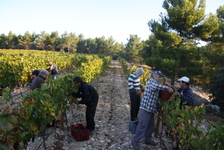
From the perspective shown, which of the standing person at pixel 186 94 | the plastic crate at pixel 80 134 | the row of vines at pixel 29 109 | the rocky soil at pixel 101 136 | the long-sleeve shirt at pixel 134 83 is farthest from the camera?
the long-sleeve shirt at pixel 134 83

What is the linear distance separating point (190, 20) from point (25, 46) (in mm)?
73245

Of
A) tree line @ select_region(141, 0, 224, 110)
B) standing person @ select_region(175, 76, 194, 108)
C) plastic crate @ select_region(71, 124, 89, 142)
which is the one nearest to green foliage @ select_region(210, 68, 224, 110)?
tree line @ select_region(141, 0, 224, 110)

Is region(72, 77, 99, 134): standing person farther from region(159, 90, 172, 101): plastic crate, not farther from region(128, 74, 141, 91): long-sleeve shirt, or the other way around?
region(159, 90, 172, 101): plastic crate

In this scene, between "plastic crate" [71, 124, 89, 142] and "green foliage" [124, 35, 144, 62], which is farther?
"green foliage" [124, 35, 144, 62]

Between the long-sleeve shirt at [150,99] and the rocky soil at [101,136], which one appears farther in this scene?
the rocky soil at [101,136]

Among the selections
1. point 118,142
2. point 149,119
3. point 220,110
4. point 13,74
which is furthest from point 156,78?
A: point 220,110

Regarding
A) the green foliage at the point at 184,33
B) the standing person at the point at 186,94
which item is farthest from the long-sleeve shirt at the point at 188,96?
the green foliage at the point at 184,33

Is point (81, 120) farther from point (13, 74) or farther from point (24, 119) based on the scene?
point (13, 74)

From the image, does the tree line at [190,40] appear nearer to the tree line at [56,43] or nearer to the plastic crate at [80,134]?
the plastic crate at [80,134]

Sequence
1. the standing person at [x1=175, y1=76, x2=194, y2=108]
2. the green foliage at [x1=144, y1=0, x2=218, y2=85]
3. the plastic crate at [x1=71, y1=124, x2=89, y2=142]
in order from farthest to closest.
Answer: the green foliage at [x1=144, y1=0, x2=218, y2=85], the plastic crate at [x1=71, y1=124, x2=89, y2=142], the standing person at [x1=175, y1=76, x2=194, y2=108]

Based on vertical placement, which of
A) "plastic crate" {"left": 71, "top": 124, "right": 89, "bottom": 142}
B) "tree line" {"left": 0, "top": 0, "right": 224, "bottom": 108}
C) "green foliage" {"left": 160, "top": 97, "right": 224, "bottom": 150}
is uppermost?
"tree line" {"left": 0, "top": 0, "right": 224, "bottom": 108}

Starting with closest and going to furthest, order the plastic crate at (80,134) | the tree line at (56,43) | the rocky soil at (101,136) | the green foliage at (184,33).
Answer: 1. the rocky soil at (101,136)
2. the plastic crate at (80,134)
3. the green foliage at (184,33)
4. the tree line at (56,43)

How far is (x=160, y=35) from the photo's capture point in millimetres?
15094

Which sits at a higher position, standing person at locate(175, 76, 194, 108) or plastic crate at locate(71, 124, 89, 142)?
standing person at locate(175, 76, 194, 108)
